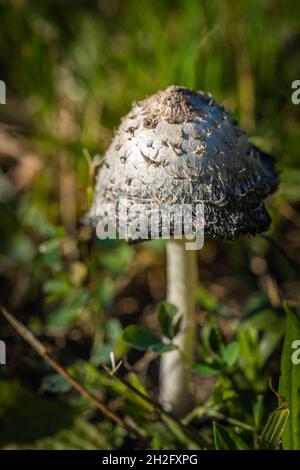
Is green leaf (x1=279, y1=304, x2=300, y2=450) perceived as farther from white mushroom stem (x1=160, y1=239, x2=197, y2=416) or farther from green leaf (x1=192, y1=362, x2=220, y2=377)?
white mushroom stem (x1=160, y1=239, x2=197, y2=416)

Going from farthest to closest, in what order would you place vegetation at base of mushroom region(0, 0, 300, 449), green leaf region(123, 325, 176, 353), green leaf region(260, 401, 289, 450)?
vegetation at base of mushroom region(0, 0, 300, 449)
green leaf region(123, 325, 176, 353)
green leaf region(260, 401, 289, 450)

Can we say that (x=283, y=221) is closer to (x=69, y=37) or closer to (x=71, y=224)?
(x=71, y=224)

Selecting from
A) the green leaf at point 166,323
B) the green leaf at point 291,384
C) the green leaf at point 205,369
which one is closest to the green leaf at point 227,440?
the green leaf at point 291,384

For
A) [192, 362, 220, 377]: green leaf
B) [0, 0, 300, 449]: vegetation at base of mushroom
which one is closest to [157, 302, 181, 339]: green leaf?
[0, 0, 300, 449]: vegetation at base of mushroom

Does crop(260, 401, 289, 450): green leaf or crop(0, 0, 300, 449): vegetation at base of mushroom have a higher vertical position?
crop(0, 0, 300, 449): vegetation at base of mushroom

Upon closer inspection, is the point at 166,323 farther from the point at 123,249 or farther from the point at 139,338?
the point at 123,249

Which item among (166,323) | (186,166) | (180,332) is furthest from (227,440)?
(186,166)

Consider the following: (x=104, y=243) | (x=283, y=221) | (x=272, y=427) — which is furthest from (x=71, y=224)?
(x=272, y=427)
